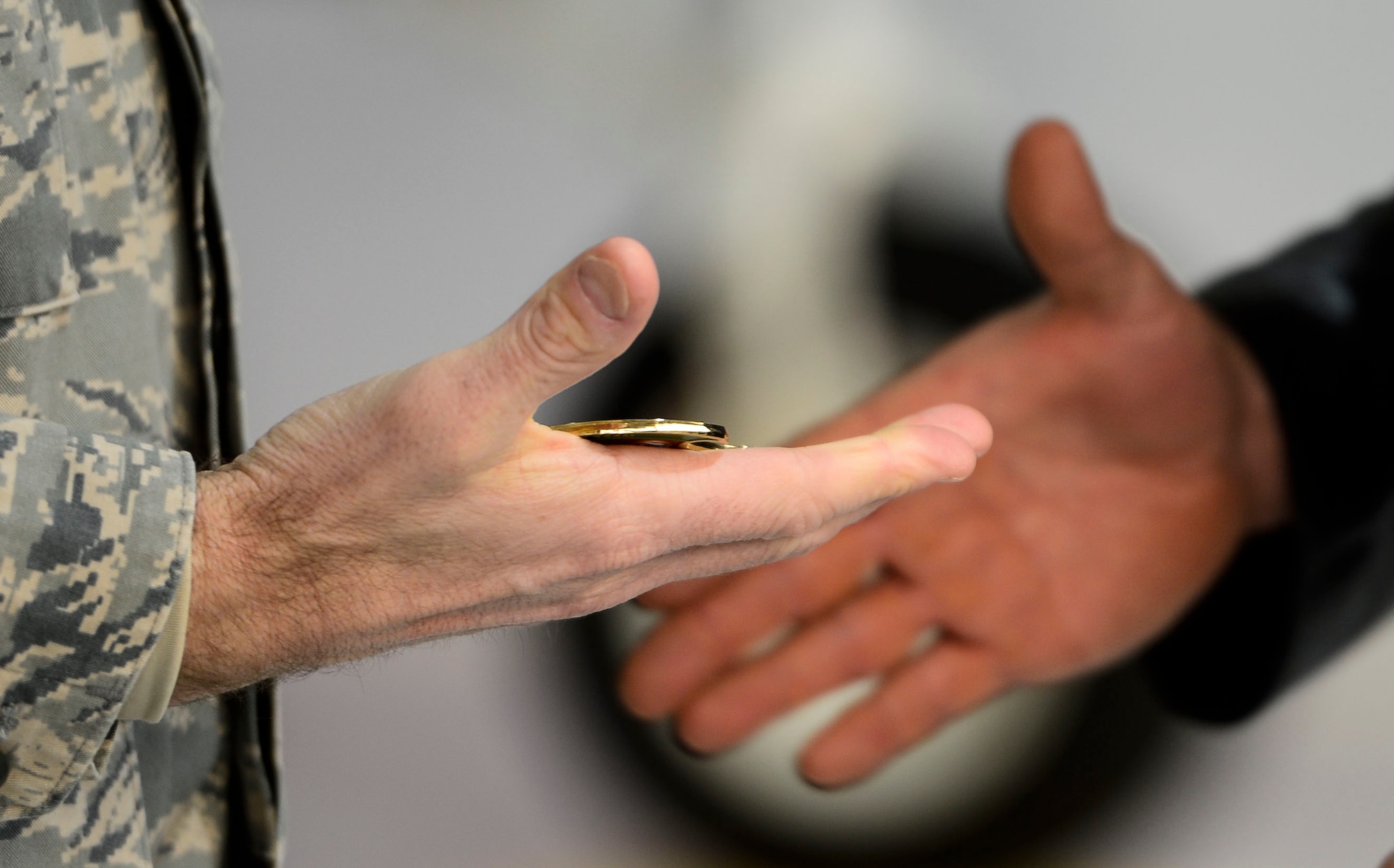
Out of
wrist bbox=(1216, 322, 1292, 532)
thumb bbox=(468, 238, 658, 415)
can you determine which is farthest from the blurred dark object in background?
thumb bbox=(468, 238, 658, 415)

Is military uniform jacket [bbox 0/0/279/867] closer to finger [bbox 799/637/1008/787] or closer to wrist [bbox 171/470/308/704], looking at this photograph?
wrist [bbox 171/470/308/704]

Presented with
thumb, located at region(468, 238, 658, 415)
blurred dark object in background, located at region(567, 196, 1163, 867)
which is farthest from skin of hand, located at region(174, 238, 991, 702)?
blurred dark object in background, located at region(567, 196, 1163, 867)

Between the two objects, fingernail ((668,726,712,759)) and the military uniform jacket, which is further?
fingernail ((668,726,712,759))

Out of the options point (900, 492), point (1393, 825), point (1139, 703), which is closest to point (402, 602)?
point (900, 492)

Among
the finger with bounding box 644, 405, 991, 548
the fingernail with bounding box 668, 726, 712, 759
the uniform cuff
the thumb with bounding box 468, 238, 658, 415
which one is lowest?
the fingernail with bounding box 668, 726, 712, 759

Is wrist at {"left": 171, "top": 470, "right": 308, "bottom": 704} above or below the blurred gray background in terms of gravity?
below

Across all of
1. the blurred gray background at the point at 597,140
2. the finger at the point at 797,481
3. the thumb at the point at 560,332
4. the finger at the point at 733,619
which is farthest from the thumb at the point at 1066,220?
the thumb at the point at 560,332
